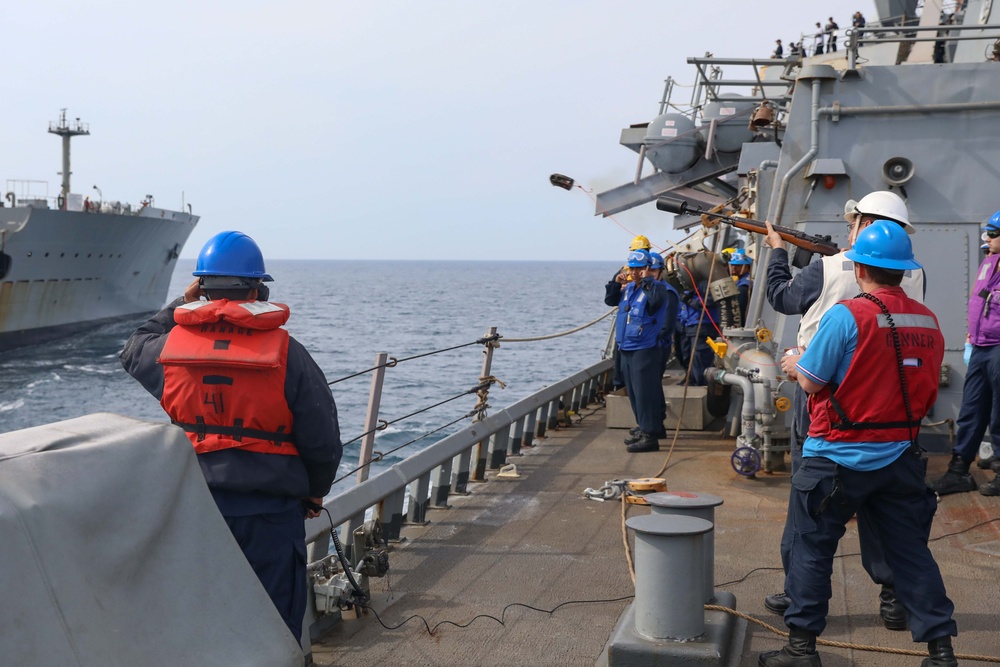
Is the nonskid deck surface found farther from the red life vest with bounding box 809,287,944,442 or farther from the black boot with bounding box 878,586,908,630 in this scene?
the red life vest with bounding box 809,287,944,442

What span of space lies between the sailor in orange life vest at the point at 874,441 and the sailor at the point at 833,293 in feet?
0.64

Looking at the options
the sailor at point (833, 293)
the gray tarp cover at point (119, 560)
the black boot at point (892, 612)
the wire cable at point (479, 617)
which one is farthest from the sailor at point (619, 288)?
the gray tarp cover at point (119, 560)

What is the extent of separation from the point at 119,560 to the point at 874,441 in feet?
8.90

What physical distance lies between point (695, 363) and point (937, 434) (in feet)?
13.5

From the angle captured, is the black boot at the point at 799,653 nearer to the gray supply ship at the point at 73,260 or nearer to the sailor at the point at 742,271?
the sailor at the point at 742,271

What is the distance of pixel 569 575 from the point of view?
5262 mm

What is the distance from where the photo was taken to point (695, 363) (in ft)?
38.1

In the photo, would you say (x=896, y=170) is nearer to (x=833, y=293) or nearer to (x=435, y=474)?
(x=833, y=293)

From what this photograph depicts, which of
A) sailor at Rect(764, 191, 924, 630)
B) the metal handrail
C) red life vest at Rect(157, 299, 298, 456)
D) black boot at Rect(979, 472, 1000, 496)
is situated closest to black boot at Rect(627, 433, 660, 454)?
the metal handrail

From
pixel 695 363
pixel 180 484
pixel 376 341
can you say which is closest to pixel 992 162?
pixel 695 363

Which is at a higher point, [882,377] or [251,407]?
[882,377]

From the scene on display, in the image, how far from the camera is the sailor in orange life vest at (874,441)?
3711mm

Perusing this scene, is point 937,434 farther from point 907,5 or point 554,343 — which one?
point 554,343

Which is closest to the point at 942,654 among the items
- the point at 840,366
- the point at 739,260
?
the point at 840,366
